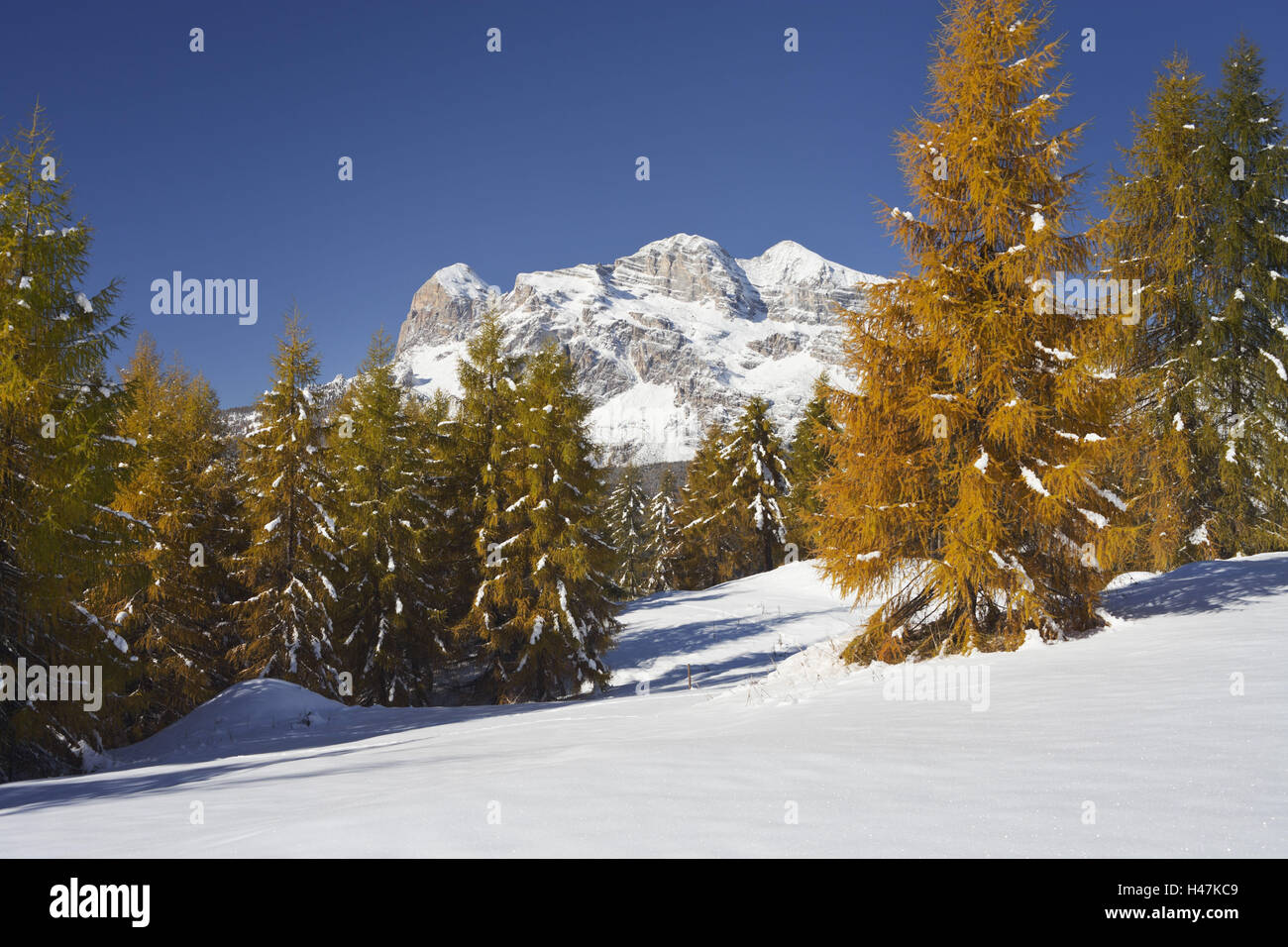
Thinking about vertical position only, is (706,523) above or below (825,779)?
above

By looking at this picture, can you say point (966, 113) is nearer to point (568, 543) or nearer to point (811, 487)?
point (811, 487)

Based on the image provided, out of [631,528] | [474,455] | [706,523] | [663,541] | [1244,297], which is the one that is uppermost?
[1244,297]

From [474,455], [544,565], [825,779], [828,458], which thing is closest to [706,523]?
[474,455]

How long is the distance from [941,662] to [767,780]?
5.61m

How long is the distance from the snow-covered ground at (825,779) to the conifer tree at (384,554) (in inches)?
412

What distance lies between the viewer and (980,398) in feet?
31.7

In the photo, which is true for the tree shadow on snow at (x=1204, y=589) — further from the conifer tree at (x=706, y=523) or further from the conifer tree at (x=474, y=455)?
the conifer tree at (x=706, y=523)

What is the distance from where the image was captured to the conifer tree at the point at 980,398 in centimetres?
908

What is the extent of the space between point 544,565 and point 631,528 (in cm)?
3629

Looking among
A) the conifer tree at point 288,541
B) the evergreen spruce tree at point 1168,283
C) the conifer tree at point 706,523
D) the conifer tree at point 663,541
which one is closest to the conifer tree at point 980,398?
the evergreen spruce tree at point 1168,283

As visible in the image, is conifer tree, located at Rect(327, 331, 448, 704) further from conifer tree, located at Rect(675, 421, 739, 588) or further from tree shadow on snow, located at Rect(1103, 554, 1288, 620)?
conifer tree, located at Rect(675, 421, 739, 588)

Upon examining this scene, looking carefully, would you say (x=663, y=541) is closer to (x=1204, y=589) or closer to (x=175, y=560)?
(x=175, y=560)

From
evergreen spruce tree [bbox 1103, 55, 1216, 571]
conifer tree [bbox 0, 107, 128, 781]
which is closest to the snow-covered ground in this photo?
conifer tree [bbox 0, 107, 128, 781]
